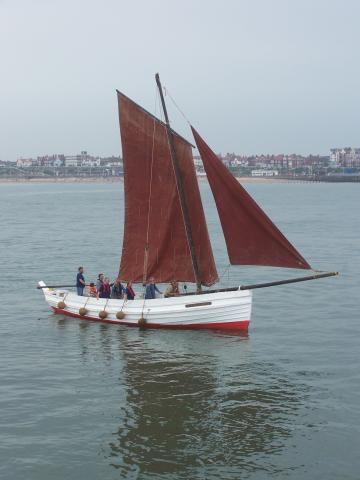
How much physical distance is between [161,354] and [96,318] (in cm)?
686

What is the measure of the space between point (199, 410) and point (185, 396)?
4.72 ft

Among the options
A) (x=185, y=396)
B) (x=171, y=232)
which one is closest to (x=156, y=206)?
(x=171, y=232)

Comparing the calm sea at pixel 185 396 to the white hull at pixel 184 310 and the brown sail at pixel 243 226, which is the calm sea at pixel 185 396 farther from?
the brown sail at pixel 243 226

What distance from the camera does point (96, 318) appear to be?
1420 inches

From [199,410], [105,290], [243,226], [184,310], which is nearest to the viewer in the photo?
[199,410]

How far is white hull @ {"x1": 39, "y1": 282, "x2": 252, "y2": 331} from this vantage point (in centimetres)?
3227

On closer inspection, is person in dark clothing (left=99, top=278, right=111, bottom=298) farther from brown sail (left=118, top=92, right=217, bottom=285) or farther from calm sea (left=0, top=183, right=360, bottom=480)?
calm sea (left=0, top=183, right=360, bottom=480)

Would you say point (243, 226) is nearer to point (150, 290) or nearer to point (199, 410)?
point (150, 290)

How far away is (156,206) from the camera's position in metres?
34.7

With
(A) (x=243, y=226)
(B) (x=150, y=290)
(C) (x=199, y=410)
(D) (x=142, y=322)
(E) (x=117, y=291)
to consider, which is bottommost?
(C) (x=199, y=410)

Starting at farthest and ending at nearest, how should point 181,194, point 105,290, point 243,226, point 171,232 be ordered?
point 105,290, point 171,232, point 181,194, point 243,226

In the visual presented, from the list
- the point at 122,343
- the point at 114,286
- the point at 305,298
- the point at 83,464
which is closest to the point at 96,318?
the point at 114,286

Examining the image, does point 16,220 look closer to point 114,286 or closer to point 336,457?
point 114,286

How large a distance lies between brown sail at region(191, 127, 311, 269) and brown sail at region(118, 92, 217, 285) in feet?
7.57
